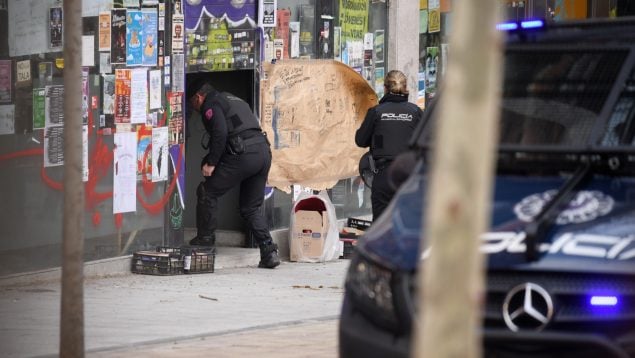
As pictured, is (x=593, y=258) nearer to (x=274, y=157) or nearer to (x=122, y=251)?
(x=122, y=251)

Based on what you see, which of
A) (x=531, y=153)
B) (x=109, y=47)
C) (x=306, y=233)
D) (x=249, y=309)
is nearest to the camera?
(x=531, y=153)

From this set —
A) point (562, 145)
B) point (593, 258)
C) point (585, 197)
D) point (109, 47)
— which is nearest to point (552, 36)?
point (562, 145)

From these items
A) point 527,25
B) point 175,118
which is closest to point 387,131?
point 175,118

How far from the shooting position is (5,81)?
11.2m

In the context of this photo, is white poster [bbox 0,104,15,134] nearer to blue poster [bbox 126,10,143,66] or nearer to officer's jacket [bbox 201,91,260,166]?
blue poster [bbox 126,10,143,66]

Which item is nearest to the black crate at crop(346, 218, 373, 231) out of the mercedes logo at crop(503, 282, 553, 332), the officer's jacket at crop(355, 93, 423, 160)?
the officer's jacket at crop(355, 93, 423, 160)

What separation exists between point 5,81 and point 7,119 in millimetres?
291

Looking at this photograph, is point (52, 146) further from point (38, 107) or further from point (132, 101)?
point (132, 101)

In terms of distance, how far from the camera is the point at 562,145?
6484 millimetres

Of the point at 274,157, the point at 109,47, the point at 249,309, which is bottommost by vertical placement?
the point at 249,309

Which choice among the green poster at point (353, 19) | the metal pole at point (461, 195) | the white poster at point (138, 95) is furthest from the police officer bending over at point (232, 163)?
the metal pole at point (461, 195)

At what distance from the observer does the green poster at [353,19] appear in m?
15.6

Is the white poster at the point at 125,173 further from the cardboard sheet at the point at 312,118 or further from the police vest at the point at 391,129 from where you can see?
the police vest at the point at 391,129

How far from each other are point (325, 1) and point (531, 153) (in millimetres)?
9013
